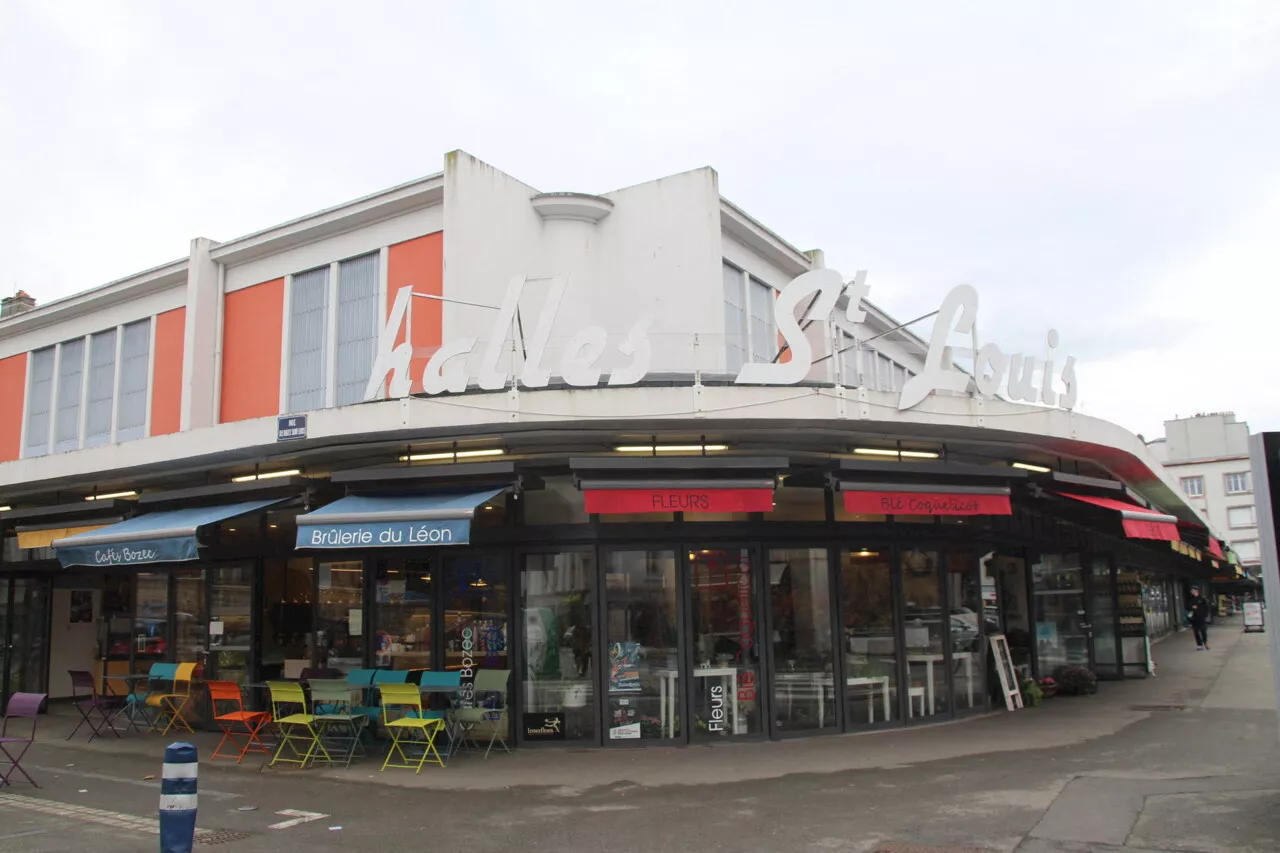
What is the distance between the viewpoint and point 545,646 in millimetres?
10602

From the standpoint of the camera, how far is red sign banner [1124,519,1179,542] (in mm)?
11891

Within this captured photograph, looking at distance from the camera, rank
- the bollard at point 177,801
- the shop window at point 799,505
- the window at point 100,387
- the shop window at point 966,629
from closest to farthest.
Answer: the bollard at point 177,801 → the shop window at point 799,505 → the shop window at point 966,629 → the window at point 100,387

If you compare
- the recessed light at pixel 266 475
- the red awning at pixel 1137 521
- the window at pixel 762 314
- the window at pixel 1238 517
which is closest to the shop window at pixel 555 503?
the recessed light at pixel 266 475

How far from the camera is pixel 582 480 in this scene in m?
9.61

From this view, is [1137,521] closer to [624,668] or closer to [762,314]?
[762,314]

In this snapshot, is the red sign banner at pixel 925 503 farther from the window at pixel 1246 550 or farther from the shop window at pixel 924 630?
the window at pixel 1246 550

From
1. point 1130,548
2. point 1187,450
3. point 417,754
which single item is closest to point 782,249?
point 417,754

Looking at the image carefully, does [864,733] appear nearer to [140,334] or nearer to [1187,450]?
[140,334]

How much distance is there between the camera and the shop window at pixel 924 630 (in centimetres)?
1152

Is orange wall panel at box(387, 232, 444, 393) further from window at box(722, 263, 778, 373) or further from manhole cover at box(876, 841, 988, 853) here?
manhole cover at box(876, 841, 988, 853)

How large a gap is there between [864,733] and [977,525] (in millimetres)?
3235

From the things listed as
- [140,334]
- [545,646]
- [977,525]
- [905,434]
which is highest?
[140,334]

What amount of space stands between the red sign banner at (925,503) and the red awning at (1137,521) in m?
1.95

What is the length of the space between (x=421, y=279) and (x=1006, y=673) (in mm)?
9359
